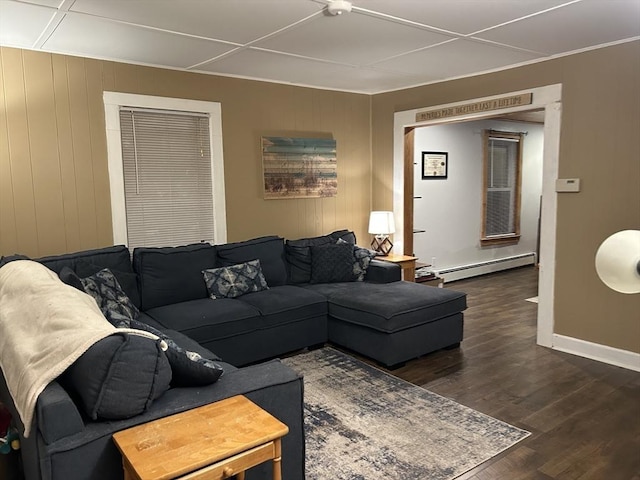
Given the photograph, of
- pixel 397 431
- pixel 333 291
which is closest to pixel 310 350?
pixel 333 291

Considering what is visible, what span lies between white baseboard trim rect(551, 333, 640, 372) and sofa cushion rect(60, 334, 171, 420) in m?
3.46

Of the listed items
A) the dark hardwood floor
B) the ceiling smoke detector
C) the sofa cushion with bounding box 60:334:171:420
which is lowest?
the dark hardwood floor

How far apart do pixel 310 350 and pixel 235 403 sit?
2.31 meters

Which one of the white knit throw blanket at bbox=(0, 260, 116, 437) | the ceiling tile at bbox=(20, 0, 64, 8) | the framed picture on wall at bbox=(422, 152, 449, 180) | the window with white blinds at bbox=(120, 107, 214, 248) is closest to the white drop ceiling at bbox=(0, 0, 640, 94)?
the ceiling tile at bbox=(20, 0, 64, 8)

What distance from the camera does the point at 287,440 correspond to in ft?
6.75

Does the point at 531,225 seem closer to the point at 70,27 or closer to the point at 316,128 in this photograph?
the point at 316,128

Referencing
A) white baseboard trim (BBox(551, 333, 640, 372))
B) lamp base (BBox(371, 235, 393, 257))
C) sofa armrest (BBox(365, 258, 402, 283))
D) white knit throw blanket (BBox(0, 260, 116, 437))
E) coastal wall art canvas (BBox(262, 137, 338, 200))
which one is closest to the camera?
white knit throw blanket (BBox(0, 260, 116, 437))

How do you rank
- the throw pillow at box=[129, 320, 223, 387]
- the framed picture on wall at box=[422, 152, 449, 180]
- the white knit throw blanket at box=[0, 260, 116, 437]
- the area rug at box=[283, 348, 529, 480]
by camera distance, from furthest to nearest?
1. the framed picture on wall at box=[422, 152, 449, 180]
2. the area rug at box=[283, 348, 529, 480]
3. the throw pillow at box=[129, 320, 223, 387]
4. the white knit throw blanket at box=[0, 260, 116, 437]

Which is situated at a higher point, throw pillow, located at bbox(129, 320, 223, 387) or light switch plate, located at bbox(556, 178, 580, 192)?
light switch plate, located at bbox(556, 178, 580, 192)

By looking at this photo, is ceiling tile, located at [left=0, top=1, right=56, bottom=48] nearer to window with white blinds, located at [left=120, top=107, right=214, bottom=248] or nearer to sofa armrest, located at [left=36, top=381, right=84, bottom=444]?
window with white blinds, located at [left=120, top=107, right=214, bottom=248]

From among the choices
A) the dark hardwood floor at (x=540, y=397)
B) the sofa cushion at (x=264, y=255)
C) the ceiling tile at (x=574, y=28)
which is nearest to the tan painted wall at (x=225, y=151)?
the ceiling tile at (x=574, y=28)

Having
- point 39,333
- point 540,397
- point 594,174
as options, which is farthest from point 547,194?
point 39,333

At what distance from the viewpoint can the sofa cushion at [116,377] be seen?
169 centimetres

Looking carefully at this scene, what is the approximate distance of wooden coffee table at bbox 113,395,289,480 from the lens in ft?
4.92
